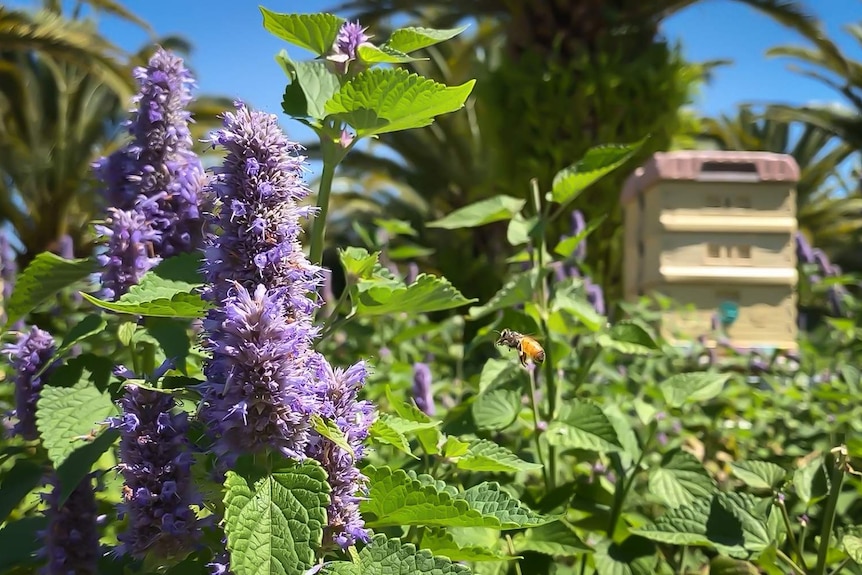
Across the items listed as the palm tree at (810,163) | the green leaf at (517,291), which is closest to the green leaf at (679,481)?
the green leaf at (517,291)

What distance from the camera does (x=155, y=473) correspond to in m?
0.92

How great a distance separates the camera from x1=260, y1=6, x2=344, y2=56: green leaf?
1.01 metres

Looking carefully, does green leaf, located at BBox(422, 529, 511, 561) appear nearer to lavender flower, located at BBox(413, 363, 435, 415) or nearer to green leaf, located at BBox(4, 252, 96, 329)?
lavender flower, located at BBox(413, 363, 435, 415)

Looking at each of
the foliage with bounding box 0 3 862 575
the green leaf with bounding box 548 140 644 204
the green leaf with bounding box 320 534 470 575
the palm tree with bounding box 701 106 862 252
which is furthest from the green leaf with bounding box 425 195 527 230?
the palm tree with bounding box 701 106 862 252

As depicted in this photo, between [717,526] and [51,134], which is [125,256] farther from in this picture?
[51,134]

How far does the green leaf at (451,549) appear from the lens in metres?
0.97

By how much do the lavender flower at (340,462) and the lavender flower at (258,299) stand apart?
34 mm

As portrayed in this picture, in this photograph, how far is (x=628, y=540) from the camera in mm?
1466

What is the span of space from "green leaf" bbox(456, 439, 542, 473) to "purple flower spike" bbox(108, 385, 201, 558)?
389mm

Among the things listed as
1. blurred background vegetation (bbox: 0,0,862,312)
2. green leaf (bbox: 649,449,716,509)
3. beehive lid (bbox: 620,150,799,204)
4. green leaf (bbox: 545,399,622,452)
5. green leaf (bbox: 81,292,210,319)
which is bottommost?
green leaf (bbox: 649,449,716,509)

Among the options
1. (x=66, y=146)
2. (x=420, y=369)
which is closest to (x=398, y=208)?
(x=66, y=146)

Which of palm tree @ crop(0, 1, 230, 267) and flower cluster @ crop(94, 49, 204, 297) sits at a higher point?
palm tree @ crop(0, 1, 230, 267)

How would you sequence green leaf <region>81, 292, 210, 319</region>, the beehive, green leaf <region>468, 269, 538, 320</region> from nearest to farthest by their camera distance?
green leaf <region>81, 292, 210, 319</region>
green leaf <region>468, 269, 538, 320</region>
the beehive

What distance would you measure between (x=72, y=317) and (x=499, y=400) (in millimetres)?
1877
